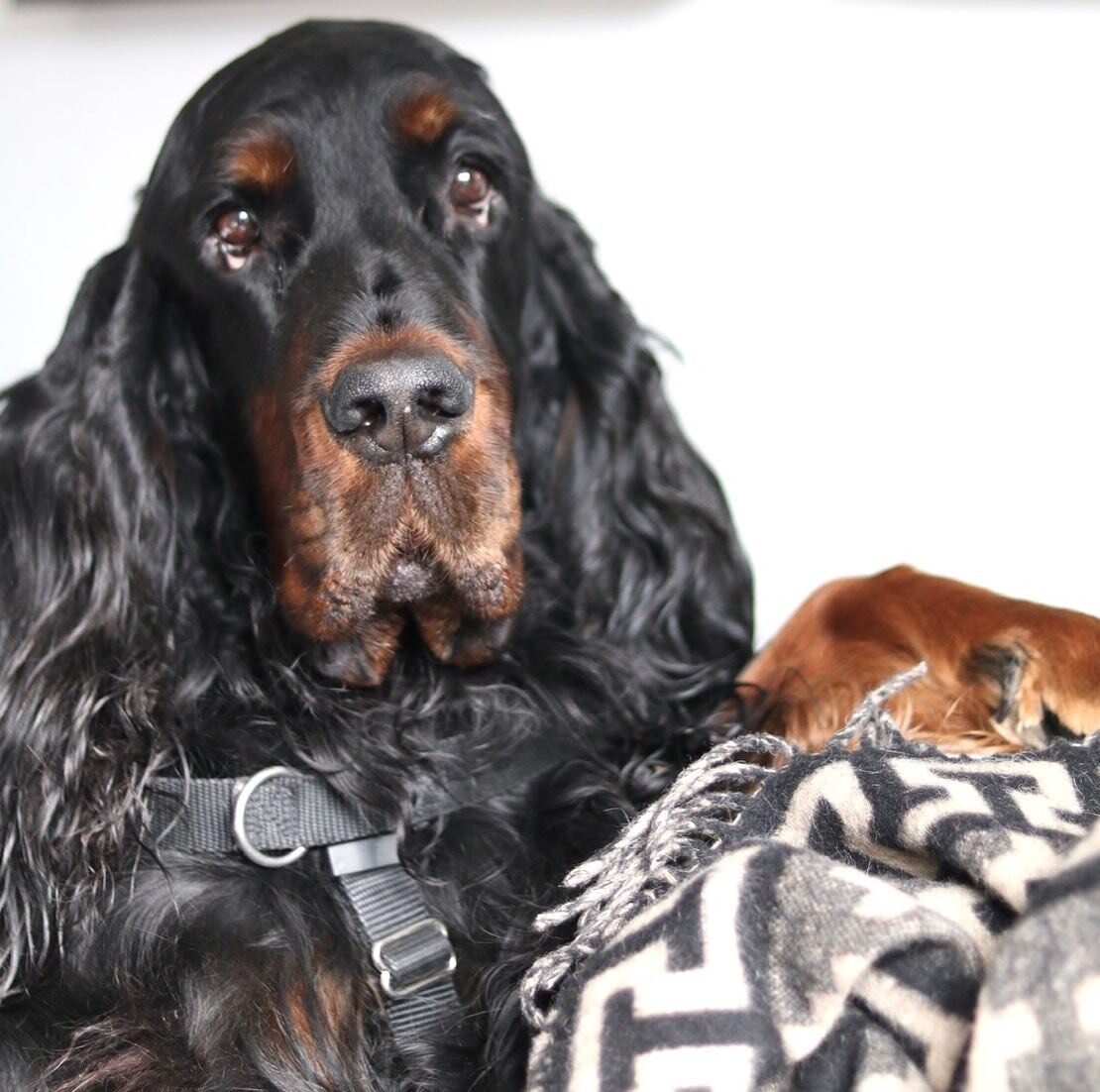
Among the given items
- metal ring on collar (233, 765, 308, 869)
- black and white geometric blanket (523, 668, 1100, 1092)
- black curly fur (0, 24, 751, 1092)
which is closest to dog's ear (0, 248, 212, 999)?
black curly fur (0, 24, 751, 1092)

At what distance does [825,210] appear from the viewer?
1733mm

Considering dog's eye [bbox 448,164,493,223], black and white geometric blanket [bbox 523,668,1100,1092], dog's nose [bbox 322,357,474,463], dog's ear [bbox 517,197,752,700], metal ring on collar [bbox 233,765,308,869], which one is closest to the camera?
black and white geometric blanket [bbox 523,668,1100,1092]

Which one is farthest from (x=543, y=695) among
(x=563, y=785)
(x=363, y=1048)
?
(x=363, y=1048)

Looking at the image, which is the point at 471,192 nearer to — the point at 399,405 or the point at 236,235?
the point at 236,235

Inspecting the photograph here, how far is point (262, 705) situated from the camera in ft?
4.65

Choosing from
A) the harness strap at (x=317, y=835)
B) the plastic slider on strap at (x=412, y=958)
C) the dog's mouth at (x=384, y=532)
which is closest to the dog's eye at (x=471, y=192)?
the dog's mouth at (x=384, y=532)

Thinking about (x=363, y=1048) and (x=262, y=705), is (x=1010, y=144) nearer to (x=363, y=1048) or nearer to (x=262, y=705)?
(x=262, y=705)

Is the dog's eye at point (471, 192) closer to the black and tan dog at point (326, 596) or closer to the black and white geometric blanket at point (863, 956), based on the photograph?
the black and tan dog at point (326, 596)

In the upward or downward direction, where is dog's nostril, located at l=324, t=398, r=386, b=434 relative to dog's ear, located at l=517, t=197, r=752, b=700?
upward

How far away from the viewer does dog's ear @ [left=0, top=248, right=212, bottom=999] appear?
1323mm

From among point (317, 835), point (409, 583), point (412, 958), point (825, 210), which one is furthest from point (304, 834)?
point (825, 210)

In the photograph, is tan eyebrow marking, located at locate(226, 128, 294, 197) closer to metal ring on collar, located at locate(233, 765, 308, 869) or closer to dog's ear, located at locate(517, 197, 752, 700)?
dog's ear, located at locate(517, 197, 752, 700)

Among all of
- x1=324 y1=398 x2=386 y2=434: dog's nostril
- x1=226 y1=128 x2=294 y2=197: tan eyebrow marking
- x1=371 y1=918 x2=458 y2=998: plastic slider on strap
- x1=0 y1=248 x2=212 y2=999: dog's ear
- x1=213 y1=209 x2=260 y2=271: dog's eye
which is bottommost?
x1=371 y1=918 x2=458 y2=998: plastic slider on strap

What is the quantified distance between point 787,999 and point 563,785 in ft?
1.97
